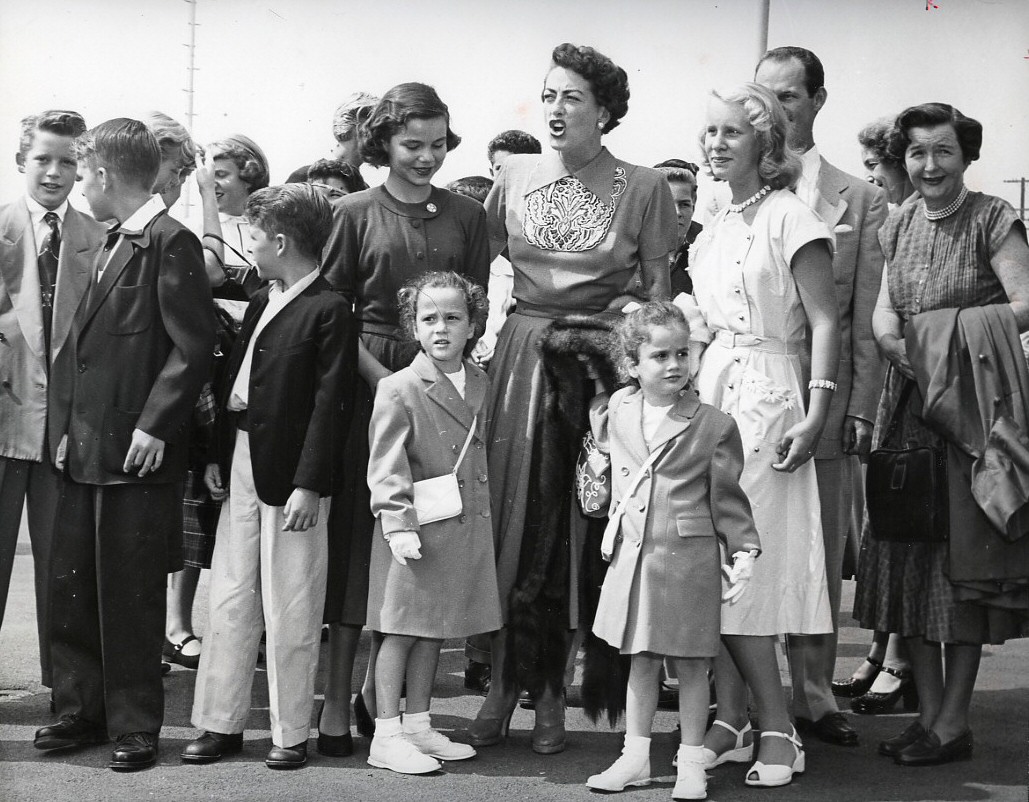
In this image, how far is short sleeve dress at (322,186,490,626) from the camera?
4762 millimetres

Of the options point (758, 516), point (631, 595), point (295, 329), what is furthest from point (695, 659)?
point (295, 329)

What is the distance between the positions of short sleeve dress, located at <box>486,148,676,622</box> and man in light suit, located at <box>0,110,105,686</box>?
1.70 metres

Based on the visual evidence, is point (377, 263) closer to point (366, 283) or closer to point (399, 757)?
point (366, 283)

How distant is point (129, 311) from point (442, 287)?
42.7 inches

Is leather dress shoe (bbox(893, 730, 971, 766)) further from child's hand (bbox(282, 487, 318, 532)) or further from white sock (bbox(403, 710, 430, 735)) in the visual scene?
child's hand (bbox(282, 487, 318, 532))

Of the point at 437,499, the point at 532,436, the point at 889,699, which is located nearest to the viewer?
the point at 437,499

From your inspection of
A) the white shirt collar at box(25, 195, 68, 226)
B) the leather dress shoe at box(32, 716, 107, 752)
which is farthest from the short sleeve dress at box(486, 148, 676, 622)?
the white shirt collar at box(25, 195, 68, 226)

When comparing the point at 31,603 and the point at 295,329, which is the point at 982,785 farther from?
the point at 31,603

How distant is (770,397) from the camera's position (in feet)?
15.1

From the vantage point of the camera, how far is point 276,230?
4.65 metres

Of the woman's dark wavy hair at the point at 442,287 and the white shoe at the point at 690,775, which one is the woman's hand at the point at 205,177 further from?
the white shoe at the point at 690,775

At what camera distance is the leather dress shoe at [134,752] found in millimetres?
4395

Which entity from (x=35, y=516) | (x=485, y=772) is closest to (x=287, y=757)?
(x=485, y=772)

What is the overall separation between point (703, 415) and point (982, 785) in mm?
1560
